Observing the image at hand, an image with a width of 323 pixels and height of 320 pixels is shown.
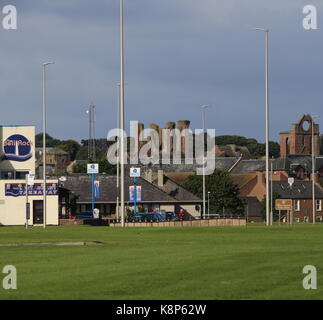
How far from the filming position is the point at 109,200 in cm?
13012

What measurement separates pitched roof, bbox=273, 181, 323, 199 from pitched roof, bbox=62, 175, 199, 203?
4357 cm

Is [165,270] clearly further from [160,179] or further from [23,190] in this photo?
[160,179]

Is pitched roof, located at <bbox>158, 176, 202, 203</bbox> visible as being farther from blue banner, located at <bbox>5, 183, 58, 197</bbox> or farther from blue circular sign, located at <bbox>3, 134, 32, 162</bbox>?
blue circular sign, located at <bbox>3, 134, 32, 162</bbox>

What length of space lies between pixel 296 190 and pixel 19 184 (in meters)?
89.2

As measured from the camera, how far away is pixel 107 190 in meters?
132

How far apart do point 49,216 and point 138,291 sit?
2900 inches

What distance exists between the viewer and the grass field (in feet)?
73.4

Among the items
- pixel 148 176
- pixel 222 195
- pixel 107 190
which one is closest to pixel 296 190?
pixel 222 195

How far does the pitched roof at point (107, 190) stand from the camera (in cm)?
13025

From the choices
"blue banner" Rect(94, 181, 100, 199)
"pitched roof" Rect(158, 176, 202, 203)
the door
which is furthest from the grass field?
"pitched roof" Rect(158, 176, 202, 203)

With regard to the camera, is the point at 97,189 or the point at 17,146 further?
the point at 97,189

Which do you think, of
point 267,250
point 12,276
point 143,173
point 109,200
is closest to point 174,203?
point 109,200

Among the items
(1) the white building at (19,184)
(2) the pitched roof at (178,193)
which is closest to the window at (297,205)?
(2) the pitched roof at (178,193)
